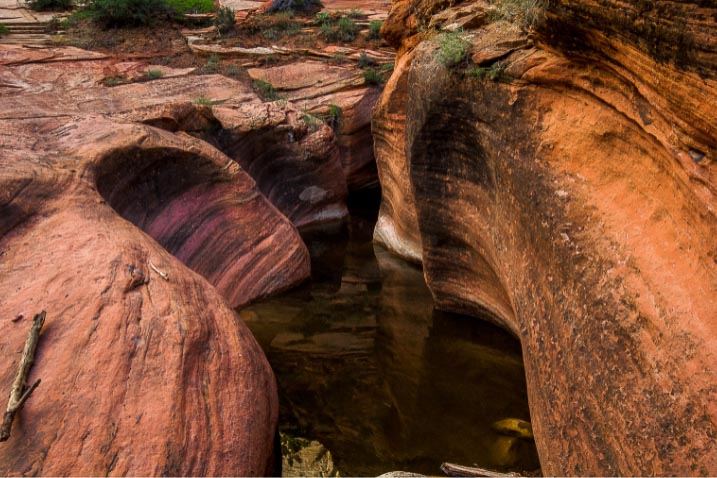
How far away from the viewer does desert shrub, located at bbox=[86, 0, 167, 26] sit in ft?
48.3

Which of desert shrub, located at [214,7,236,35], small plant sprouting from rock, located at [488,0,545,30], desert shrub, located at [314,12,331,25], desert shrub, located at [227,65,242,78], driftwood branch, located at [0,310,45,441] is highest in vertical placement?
small plant sprouting from rock, located at [488,0,545,30]

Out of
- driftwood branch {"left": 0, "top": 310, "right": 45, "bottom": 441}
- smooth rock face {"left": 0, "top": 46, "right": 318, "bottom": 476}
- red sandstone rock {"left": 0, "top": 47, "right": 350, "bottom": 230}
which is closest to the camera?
→ driftwood branch {"left": 0, "top": 310, "right": 45, "bottom": 441}

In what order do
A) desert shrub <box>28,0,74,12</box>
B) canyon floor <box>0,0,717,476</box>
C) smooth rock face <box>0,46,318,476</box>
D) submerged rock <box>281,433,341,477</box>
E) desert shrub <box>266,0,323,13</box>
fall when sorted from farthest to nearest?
desert shrub <box>28,0,74,12</box> → desert shrub <box>266,0,323,13</box> → submerged rock <box>281,433,341,477</box> → smooth rock face <box>0,46,318,476</box> → canyon floor <box>0,0,717,476</box>

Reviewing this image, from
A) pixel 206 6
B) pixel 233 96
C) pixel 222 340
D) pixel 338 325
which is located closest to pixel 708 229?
pixel 222 340

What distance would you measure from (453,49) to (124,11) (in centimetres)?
1197

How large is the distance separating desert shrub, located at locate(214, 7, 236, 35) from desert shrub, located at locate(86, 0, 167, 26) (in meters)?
1.66

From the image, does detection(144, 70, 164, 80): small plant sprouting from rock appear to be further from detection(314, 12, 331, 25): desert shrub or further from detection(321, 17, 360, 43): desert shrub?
detection(314, 12, 331, 25): desert shrub

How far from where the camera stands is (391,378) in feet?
20.3

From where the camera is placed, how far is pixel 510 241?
16.3 ft

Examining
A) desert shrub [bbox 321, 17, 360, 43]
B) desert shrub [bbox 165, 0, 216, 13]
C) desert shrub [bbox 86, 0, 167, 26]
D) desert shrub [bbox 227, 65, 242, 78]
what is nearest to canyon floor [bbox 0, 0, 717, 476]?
desert shrub [bbox 227, 65, 242, 78]

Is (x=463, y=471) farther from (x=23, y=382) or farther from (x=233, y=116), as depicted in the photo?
(x=233, y=116)

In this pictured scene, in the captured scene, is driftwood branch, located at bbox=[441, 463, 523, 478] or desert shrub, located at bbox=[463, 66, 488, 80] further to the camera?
desert shrub, located at bbox=[463, 66, 488, 80]

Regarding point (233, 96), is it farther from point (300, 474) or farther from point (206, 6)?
point (300, 474)

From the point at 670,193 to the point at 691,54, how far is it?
745 mm
